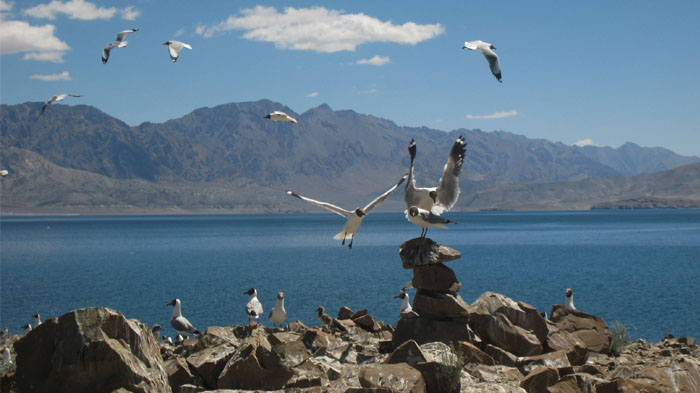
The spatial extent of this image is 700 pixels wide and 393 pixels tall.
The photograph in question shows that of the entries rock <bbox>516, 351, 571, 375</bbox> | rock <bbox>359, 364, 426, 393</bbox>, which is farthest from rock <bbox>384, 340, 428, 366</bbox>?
rock <bbox>516, 351, 571, 375</bbox>

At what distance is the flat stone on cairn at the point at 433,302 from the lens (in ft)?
45.7

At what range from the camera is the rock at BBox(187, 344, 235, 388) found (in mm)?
10828

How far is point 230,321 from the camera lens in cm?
3412

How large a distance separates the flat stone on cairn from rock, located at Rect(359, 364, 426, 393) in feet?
14.6

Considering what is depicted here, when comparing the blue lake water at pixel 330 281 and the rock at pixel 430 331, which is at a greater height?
the rock at pixel 430 331

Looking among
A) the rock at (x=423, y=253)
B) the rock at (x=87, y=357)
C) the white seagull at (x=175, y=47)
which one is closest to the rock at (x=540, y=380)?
the rock at (x=423, y=253)

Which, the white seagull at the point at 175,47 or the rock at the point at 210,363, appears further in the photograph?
the white seagull at the point at 175,47

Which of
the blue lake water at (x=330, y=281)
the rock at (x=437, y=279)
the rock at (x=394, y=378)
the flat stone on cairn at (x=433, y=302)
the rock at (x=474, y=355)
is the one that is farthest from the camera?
the blue lake water at (x=330, y=281)

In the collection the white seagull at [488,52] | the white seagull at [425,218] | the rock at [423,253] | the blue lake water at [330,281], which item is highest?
the white seagull at [488,52]

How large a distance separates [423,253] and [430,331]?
1.68m

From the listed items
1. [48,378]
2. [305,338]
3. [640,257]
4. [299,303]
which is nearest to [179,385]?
[48,378]

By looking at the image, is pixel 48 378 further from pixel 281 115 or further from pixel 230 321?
pixel 230 321

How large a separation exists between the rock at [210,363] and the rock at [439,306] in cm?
471

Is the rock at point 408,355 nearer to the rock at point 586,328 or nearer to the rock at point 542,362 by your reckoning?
the rock at point 542,362
